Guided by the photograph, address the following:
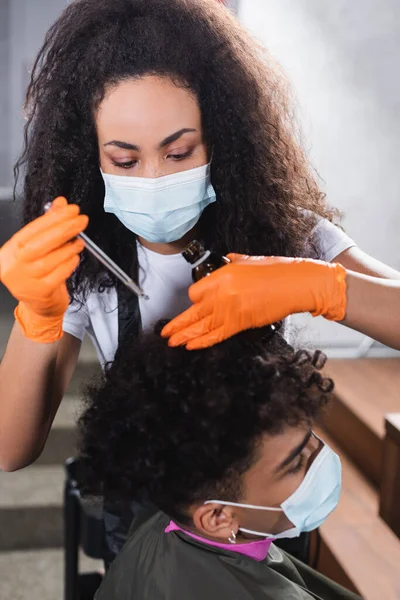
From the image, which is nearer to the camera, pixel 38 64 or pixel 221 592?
pixel 221 592

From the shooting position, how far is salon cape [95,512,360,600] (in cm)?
128

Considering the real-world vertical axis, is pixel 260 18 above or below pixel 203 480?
above

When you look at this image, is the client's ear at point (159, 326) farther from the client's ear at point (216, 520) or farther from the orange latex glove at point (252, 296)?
the client's ear at point (216, 520)

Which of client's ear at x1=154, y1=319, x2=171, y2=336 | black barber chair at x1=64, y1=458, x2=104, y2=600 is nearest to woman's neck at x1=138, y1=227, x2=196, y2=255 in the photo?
client's ear at x1=154, y1=319, x2=171, y2=336

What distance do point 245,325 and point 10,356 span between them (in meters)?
0.44

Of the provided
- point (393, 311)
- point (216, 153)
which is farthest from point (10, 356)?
point (393, 311)

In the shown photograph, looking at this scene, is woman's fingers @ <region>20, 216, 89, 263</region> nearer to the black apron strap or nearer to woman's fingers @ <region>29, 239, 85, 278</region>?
woman's fingers @ <region>29, 239, 85, 278</region>

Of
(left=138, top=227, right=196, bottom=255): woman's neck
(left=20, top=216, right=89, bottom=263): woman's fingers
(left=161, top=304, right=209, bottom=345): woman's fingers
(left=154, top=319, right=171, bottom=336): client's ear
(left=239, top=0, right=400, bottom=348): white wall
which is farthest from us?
(left=239, top=0, right=400, bottom=348): white wall

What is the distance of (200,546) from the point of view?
1.31 metres

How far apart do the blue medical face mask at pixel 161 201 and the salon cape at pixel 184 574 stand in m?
0.60

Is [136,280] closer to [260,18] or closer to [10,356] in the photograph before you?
[10,356]

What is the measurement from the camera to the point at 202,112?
124 cm

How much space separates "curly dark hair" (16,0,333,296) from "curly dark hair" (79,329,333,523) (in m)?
0.28

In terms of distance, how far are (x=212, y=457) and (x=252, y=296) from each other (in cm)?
28
